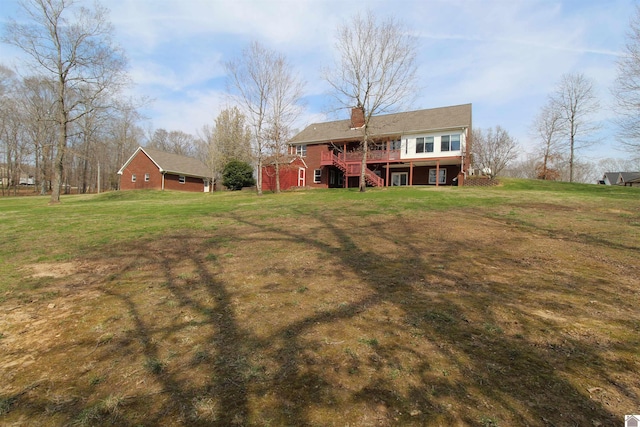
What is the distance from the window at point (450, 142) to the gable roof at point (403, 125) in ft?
2.88

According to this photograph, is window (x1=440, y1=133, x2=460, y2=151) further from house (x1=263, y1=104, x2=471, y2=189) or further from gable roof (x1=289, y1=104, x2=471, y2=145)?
gable roof (x1=289, y1=104, x2=471, y2=145)

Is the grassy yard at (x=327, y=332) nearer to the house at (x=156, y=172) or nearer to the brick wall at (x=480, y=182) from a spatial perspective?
the brick wall at (x=480, y=182)

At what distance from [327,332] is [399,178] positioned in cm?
2946

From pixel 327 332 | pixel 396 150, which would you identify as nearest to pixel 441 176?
pixel 396 150

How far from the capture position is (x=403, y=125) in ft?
95.7

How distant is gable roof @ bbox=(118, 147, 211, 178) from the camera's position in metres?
37.9

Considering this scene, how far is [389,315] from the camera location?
3.91m

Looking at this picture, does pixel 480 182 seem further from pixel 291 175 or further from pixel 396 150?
pixel 291 175

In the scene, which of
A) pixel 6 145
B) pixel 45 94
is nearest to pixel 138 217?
pixel 45 94

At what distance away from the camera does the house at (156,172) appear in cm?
3766

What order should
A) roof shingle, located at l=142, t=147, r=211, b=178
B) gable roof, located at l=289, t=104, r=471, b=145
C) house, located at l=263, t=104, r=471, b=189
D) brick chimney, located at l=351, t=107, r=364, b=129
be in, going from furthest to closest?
roof shingle, located at l=142, t=147, r=211, b=178 < gable roof, located at l=289, t=104, r=471, b=145 < house, located at l=263, t=104, r=471, b=189 < brick chimney, located at l=351, t=107, r=364, b=129

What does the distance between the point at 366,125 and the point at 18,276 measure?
1900 cm

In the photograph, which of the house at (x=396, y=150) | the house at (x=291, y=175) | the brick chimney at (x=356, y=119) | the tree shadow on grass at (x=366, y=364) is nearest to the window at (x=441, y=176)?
the house at (x=396, y=150)

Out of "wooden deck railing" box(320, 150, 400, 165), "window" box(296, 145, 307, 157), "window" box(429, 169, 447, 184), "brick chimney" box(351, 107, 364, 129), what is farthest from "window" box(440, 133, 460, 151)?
"window" box(296, 145, 307, 157)
